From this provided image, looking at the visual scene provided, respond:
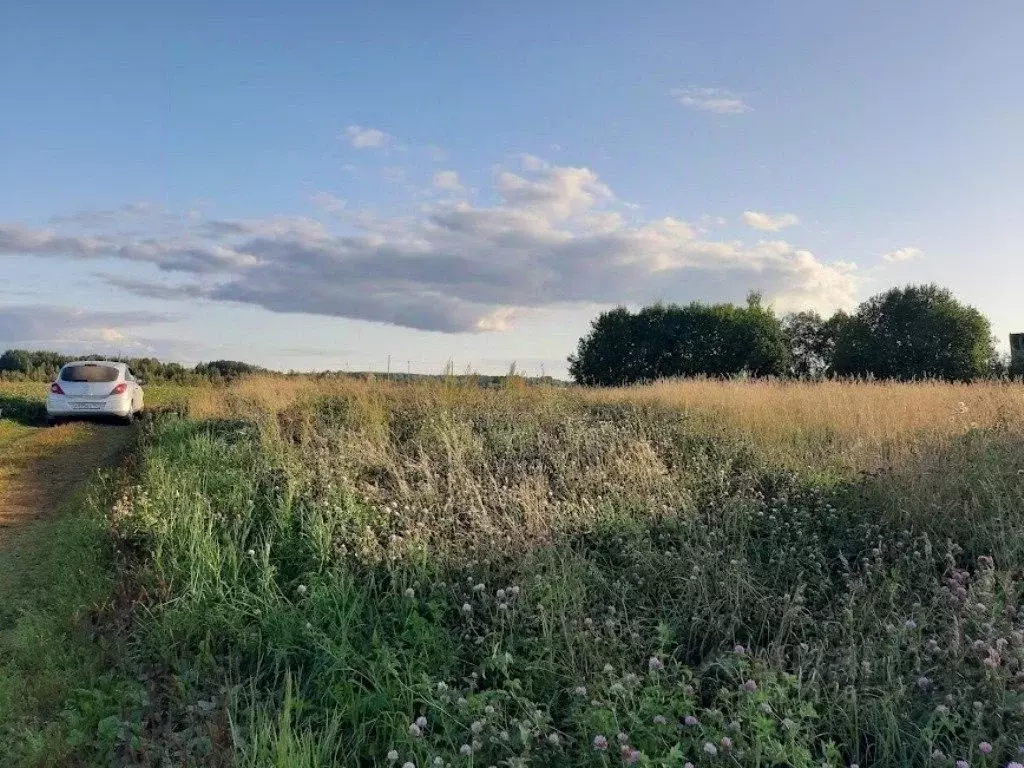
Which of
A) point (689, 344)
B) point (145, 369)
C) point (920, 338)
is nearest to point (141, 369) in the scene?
point (145, 369)

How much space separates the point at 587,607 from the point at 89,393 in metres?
16.6

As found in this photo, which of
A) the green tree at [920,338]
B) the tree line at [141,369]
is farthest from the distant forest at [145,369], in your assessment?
the green tree at [920,338]

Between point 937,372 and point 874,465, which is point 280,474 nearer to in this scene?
point 874,465

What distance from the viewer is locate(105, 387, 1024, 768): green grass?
136 inches

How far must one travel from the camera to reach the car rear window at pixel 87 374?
18.1 metres

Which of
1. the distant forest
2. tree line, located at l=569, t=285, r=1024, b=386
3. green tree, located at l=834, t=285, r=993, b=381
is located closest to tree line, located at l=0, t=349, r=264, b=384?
the distant forest

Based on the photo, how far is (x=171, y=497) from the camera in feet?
23.0

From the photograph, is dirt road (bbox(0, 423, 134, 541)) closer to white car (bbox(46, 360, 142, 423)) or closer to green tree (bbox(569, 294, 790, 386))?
white car (bbox(46, 360, 142, 423))

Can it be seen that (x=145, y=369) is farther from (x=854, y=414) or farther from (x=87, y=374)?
(x=854, y=414)

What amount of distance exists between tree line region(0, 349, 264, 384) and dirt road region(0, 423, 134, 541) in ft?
23.6

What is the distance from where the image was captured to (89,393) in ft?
58.7

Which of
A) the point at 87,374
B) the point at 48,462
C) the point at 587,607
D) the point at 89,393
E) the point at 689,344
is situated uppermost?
the point at 689,344

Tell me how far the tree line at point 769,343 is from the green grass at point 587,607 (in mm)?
22079

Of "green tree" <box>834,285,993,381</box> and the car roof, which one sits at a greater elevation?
"green tree" <box>834,285,993,381</box>
